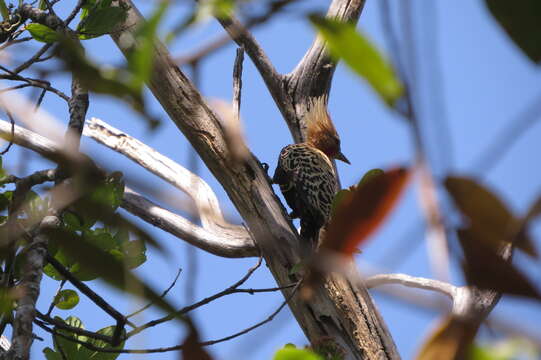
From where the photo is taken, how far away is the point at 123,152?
14.9 feet

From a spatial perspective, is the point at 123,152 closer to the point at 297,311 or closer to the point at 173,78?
the point at 173,78

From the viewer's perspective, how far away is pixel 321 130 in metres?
4.32

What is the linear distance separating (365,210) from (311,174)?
3.44 metres

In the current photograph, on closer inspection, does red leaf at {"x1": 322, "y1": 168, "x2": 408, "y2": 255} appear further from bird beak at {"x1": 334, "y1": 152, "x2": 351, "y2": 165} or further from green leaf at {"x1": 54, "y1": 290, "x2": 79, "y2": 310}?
bird beak at {"x1": 334, "y1": 152, "x2": 351, "y2": 165}

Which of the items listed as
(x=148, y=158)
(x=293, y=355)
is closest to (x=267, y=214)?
(x=148, y=158)

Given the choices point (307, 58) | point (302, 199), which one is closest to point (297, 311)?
point (302, 199)

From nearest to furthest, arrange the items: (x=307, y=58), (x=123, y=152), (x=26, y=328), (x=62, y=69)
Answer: (x=62, y=69) < (x=26, y=328) < (x=307, y=58) < (x=123, y=152)

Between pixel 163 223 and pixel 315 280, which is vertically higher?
pixel 163 223

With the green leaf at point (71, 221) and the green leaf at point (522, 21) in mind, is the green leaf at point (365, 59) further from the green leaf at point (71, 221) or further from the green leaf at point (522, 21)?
the green leaf at point (71, 221)

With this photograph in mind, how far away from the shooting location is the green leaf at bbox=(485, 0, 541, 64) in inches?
22.0

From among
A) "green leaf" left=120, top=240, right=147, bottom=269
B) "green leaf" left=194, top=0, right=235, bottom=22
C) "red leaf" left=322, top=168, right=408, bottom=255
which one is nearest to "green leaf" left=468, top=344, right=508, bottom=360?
"red leaf" left=322, top=168, right=408, bottom=255

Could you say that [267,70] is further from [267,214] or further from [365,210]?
[365,210]

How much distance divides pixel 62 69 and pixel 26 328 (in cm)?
96

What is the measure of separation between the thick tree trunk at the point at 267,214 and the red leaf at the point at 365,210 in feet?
7.44
